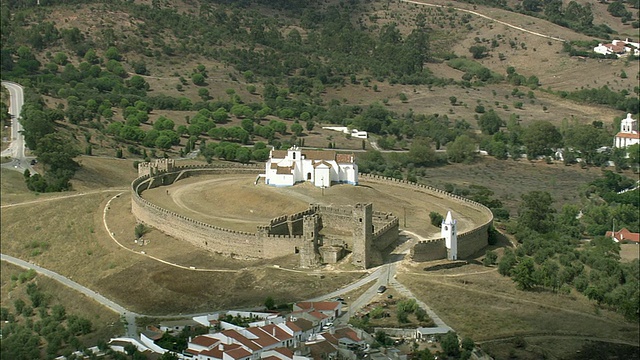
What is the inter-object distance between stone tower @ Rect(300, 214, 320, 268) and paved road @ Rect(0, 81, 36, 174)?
31.8 metres

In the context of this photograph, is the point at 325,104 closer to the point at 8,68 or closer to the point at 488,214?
the point at 8,68

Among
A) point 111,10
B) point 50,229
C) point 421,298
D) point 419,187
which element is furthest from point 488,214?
point 111,10

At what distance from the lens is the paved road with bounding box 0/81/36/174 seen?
8894cm

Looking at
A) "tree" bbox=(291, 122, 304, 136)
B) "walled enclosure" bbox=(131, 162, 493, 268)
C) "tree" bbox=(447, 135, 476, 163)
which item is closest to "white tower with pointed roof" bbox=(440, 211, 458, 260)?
"walled enclosure" bbox=(131, 162, 493, 268)

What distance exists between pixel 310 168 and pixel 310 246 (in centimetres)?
1333

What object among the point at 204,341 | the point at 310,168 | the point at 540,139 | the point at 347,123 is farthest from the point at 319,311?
the point at 347,123

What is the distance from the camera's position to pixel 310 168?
7431 cm

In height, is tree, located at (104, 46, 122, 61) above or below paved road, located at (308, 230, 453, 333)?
above

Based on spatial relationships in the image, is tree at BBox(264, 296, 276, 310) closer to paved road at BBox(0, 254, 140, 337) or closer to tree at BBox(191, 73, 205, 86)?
paved road at BBox(0, 254, 140, 337)

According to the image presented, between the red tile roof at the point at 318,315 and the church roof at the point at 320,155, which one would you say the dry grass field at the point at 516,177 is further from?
the red tile roof at the point at 318,315

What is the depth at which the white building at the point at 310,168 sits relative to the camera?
73750 mm

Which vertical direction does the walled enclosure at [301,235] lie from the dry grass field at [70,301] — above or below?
above

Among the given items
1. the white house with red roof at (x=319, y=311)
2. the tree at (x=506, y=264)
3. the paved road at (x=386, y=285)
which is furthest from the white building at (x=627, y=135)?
the white house with red roof at (x=319, y=311)

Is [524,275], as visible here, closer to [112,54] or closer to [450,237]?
[450,237]
